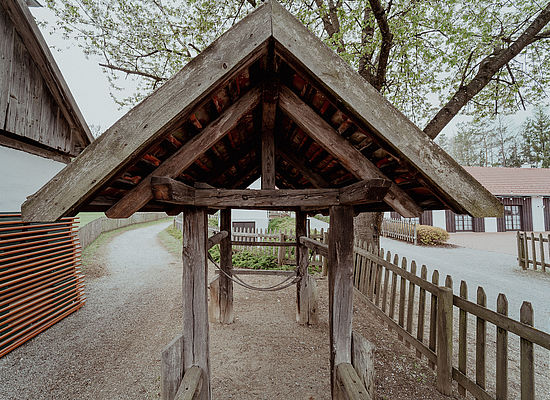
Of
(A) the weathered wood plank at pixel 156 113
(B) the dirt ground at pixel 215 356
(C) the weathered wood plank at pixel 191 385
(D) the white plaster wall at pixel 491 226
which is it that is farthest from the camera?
(D) the white plaster wall at pixel 491 226

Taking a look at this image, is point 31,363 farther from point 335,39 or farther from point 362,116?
point 335,39

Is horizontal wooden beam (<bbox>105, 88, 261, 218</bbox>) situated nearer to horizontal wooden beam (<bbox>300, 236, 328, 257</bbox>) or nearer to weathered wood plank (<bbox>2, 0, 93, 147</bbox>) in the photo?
horizontal wooden beam (<bbox>300, 236, 328, 257</bbox>)

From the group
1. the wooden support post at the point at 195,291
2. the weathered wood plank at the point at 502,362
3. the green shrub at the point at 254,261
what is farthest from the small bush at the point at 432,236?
the wooden support post at the point at 195,291

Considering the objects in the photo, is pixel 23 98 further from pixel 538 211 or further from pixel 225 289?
pixel 538 211

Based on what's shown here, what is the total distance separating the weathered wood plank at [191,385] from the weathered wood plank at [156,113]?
1430mm

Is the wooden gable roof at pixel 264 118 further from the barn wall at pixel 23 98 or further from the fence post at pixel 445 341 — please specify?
the barn wall at pixel 23 98

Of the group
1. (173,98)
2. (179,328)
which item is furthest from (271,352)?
(173,98)

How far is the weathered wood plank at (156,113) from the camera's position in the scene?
139 centimetres

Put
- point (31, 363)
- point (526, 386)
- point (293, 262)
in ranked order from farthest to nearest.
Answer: point (293, 262)
point (31, 363)
point (526, 386)

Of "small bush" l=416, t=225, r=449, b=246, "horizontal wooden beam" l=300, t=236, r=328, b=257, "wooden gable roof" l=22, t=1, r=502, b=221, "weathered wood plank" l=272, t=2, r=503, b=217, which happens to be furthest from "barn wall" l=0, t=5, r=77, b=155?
"small bush" l=416, t=225, r=449, b=246

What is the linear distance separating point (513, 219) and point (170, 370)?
2531cm

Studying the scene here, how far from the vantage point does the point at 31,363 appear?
3.86 metres

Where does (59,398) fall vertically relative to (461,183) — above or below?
below

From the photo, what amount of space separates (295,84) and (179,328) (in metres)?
5.02
